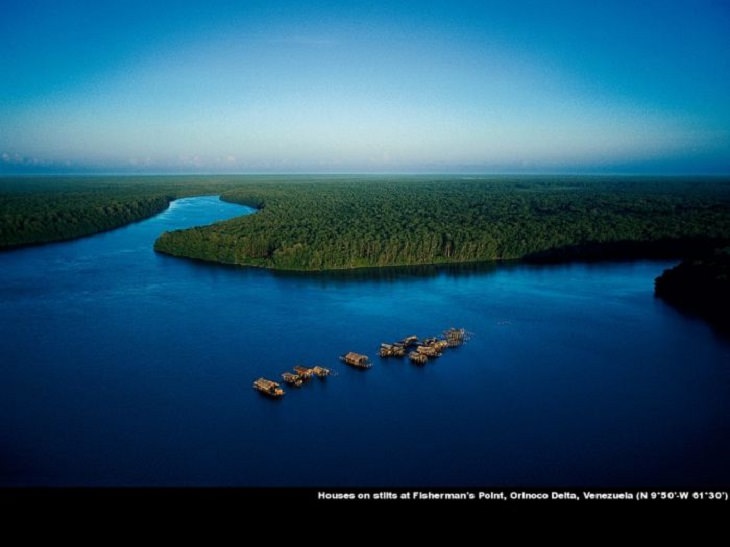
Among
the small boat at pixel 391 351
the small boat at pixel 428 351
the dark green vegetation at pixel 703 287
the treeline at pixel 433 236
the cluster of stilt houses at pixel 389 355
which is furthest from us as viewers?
the treeline at pixel 433 236

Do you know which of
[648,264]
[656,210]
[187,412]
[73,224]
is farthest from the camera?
[656,210]

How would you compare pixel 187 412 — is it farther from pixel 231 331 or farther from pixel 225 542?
pixel 225 542

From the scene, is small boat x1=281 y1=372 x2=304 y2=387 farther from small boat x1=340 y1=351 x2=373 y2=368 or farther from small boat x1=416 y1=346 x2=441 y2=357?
small boat x1=416 y1=346 x2=441 y2=357

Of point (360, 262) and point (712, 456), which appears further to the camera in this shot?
point (360, 262)

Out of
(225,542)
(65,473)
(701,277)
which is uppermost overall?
(225,542)

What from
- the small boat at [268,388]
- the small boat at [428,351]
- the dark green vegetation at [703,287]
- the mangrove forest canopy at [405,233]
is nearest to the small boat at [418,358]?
the small boat at [428,351]

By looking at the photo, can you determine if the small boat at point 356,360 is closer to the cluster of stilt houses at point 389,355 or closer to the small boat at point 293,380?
the cluster of stilt houses at point 389,355

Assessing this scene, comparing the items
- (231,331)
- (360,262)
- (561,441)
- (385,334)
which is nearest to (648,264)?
(360,262)
